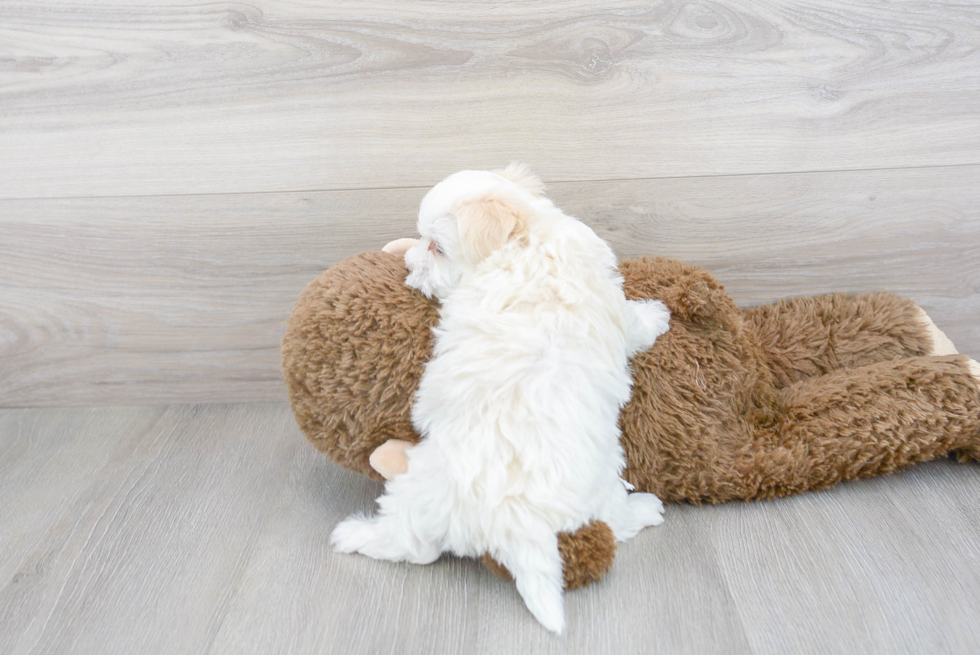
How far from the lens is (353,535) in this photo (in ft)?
2.78

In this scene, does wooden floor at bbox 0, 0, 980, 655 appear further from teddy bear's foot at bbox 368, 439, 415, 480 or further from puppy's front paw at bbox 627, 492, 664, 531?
teddy bear's foot at bbox 368, 439, 415, 480

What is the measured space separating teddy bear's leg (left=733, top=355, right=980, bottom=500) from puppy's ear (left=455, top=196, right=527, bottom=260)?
0.43 metres

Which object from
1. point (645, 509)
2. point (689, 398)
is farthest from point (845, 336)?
point (645, 509)

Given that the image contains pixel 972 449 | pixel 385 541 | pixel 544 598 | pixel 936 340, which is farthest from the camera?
pixel 936 340

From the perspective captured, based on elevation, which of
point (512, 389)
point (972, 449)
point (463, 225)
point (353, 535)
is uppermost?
point (463, 225)

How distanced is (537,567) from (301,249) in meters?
0.65

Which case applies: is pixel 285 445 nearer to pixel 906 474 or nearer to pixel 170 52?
pixel 170 52

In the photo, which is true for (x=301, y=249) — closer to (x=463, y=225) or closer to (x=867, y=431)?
(x=463, y=225)

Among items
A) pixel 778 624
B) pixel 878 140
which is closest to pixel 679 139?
pixel 878 140

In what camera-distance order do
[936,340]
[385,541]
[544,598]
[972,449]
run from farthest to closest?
1. [936,340]
2. [972,449]
3. [385,541]
4. [544,598]

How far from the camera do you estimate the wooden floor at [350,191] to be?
34.9 inches

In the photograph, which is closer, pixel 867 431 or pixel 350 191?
pixel 867 431

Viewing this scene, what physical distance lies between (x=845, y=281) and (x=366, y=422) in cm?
81

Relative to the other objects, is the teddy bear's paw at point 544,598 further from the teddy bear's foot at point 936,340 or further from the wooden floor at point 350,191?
the teddy bear's foot at point 936,340
